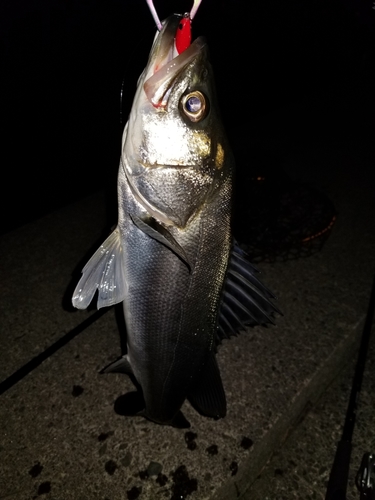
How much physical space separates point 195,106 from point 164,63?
186 millimetres

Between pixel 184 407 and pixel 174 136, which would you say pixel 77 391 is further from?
pixel 174 136

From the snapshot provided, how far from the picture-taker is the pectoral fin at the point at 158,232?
1590 mm

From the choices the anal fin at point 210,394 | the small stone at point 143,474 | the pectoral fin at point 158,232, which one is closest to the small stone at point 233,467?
the anal fin at point 210,394

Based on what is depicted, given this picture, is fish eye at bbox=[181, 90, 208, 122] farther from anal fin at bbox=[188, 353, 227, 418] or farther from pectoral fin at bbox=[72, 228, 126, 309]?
anal fin at bbox=[188, 353, 227, 418]

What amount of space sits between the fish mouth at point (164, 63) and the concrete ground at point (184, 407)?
1.90 meters

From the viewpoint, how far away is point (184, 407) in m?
2.51

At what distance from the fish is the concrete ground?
0.37 meters

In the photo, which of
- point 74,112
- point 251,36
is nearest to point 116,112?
point 74,112

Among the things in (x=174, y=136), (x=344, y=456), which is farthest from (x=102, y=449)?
(x=174, y=136)

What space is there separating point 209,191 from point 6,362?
1954 millimetres

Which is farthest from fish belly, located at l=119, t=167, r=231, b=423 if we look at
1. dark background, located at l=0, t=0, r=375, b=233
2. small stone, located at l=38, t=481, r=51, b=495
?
dark background, located at l=0, t=0, r=375, b=233

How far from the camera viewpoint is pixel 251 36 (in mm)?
12891

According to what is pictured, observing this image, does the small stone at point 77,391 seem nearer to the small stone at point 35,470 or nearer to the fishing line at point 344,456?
the small stone at point 35,470

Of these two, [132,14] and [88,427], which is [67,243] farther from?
[132,14]
